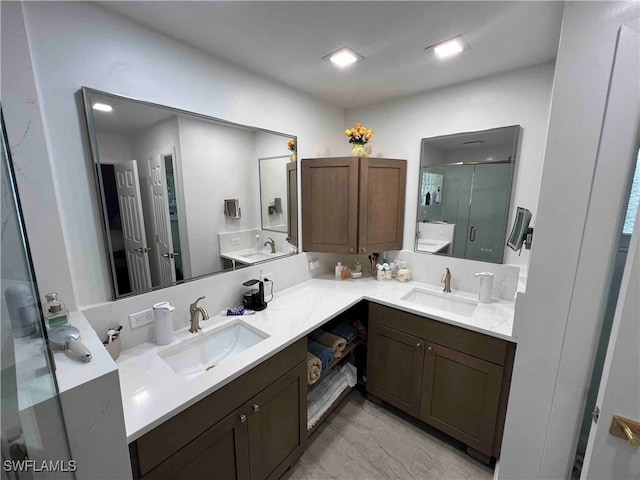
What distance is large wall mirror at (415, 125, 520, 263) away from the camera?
6.07 ft

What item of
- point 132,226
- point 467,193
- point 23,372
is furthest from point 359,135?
point 23,372

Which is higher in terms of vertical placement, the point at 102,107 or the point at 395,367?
the point at 102,107

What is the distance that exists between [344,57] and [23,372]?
6.40ft

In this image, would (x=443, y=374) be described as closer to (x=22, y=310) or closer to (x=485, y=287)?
(x=485, y=287)

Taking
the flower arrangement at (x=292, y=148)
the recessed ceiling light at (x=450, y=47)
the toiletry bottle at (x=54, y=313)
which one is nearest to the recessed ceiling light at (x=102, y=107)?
the toiletry bottle at (x=54, y=313)

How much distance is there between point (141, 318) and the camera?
134cm

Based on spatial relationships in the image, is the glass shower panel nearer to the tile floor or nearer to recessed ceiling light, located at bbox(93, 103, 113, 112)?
the tile floor

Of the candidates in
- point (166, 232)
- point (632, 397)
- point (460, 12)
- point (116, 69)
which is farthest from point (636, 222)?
point (116, 69)

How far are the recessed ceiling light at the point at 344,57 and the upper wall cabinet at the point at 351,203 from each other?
64 cm

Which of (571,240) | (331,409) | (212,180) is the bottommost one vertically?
(331,409)

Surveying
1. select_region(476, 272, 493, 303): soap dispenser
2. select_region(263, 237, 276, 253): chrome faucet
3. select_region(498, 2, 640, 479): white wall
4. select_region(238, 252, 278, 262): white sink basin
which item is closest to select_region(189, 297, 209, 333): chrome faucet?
select_region(238, 252, 278, 262): white sink basin

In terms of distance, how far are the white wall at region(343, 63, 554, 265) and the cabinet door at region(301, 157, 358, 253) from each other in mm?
553

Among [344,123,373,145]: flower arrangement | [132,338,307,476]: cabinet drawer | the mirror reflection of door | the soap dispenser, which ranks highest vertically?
[344,123,373,145]: flower arrangement

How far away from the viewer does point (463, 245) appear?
2.06 metres
